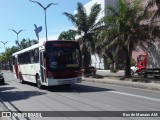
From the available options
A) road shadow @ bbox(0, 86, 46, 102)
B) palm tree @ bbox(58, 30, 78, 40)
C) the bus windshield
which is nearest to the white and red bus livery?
the bus windshield

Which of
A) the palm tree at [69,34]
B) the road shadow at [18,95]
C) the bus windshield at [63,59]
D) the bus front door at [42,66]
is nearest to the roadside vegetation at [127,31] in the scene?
the palm tree at [69,34]

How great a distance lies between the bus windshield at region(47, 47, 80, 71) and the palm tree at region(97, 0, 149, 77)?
7.41 m

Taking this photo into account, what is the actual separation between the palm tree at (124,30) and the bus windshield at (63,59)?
741cm

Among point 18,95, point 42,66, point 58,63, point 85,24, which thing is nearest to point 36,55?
point 42,66

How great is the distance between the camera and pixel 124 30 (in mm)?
28891

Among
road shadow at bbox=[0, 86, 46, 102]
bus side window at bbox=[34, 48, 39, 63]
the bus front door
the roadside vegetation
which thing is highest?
the roadside vegetation

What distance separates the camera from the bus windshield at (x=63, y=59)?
21.5m

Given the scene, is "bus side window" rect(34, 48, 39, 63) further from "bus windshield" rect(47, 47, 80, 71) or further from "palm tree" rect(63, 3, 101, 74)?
"palm tree" rect(63, 3, 101, 74)

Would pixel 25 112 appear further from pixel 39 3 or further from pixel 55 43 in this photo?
pixel 39 3

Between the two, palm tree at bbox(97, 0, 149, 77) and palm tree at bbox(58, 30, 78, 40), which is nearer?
palm tree at bbox(97, 0, 149, 77)

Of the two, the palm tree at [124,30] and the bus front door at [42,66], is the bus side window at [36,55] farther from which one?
the palm tree at [124,30]

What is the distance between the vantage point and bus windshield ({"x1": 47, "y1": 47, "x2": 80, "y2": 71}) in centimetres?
2147

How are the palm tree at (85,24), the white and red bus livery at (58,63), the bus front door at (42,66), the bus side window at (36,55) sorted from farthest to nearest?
1. the palm tree at (85,24)
2. the bus side window at (36,55)
3. the bus front door at (42,66)
4. the white and red bus livery at (58,63)

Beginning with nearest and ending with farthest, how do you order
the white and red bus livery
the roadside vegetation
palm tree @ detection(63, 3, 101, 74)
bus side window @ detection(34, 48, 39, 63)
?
the white and red bus livery < bus side window @ detection(34, 48, 39, 63) < the roadside vegetation < palm tree @ detection(63, 3, 101, 74)
